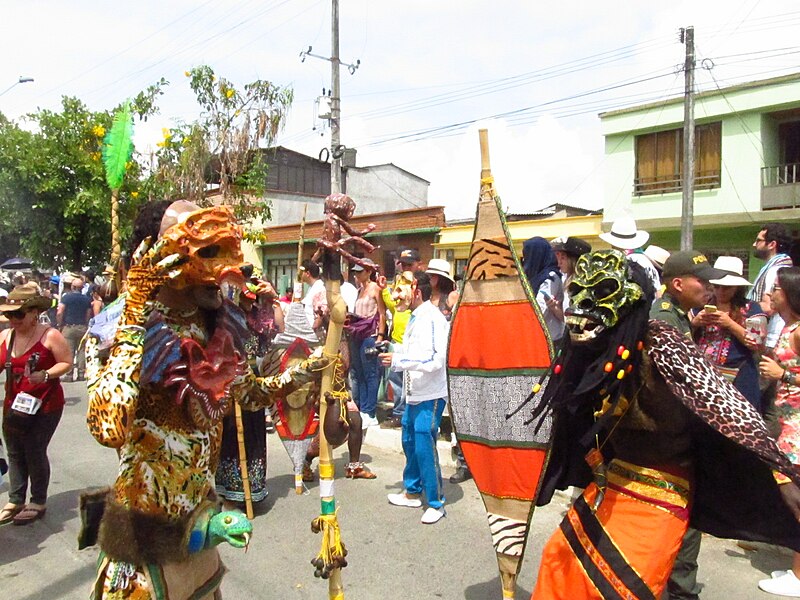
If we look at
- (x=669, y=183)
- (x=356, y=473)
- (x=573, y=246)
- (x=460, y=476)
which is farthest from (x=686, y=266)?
(x=669, y=183)

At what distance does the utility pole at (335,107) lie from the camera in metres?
17.0

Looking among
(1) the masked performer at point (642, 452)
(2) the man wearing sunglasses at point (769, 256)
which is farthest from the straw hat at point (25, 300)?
(2) the man wearing sunglasses at point (769, 256)

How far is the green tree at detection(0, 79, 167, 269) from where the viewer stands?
22.8ft

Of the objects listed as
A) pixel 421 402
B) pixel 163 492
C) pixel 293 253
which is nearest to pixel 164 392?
pixel 163 492

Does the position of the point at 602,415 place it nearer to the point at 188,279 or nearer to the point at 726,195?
the point at 188,279

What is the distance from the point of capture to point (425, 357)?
A: 209 inches

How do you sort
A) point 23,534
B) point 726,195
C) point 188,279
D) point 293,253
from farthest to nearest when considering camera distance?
point 293,253 → point 726,195 → point 23,534 → point 188,279

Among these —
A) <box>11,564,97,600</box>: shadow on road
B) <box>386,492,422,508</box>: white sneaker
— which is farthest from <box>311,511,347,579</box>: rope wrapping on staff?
<box>386,492,422,508</box>: white sneaker

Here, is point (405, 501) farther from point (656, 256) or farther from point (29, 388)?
point (29, 388)

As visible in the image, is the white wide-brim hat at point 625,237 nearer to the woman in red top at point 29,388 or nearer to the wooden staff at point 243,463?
the wooden staff at point 243,463

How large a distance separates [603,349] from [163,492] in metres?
1.69

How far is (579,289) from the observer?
103 inches

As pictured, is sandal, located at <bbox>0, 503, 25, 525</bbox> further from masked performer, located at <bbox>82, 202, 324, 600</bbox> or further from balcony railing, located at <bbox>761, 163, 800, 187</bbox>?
balcony railing, located at <bbox>761, 163, 800, 187</bbox>

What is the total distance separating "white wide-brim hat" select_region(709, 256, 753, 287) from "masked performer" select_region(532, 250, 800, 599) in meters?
1.73
